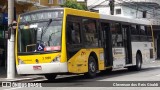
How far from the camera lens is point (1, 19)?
2788cm

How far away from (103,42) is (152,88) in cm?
653

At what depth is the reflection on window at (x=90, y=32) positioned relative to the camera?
18.7 m

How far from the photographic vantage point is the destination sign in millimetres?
17192

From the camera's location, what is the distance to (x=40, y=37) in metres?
17.1

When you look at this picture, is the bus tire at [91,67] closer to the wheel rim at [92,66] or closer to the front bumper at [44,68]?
the wheel rim at [92,66]

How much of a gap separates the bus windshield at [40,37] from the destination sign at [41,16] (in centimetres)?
24

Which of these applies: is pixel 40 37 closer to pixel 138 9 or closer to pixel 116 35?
pixel 116 35

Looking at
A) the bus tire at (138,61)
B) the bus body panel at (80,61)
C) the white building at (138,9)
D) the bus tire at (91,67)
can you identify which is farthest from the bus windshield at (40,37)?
the white building at (138,9)

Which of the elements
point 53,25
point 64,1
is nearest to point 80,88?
point 53,25

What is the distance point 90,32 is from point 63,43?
2.90 metres

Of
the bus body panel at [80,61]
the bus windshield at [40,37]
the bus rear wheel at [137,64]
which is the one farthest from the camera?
the bus rear wheel at [137,64]

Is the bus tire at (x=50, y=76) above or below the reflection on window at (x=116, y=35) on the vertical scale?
below

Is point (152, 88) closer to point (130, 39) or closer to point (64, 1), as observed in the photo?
point (130, 39)

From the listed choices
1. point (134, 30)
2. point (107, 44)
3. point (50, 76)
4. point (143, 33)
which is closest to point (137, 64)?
point (134, 30)
